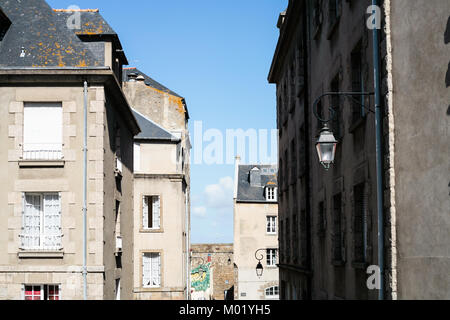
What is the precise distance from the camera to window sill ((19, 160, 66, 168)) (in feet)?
58.3

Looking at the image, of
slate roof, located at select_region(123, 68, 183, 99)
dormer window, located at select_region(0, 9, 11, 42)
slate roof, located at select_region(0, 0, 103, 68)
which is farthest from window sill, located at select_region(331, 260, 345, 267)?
slate roof, located at select_region(123, 68, 183, 99)

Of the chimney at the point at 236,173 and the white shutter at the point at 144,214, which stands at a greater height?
the chimney at the point at 236,173

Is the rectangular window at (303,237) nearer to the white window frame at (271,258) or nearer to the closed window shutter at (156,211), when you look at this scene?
the closed window shutter at (156,211)

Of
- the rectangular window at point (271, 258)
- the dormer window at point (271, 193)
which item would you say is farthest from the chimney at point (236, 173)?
the rectangular window at point (271, 258)

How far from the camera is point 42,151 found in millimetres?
17891

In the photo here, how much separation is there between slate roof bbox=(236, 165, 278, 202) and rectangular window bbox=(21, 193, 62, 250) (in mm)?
34029

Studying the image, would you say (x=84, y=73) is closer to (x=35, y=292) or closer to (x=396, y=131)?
(x=35, y=292)

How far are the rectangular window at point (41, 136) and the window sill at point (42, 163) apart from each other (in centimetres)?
12

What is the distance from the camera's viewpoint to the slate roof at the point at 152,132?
33406mm

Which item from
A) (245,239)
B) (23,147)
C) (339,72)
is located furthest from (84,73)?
(245,239)

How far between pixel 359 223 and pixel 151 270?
2083cm

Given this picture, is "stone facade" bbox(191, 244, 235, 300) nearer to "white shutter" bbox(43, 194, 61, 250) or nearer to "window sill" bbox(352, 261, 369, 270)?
"white shutter" bbox(43, 194, 61, 250)

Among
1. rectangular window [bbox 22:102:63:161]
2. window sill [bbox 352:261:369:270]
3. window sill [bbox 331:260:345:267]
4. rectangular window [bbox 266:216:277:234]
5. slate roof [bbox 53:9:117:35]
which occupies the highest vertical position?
slate roof [bbox 53:9:117:35]
